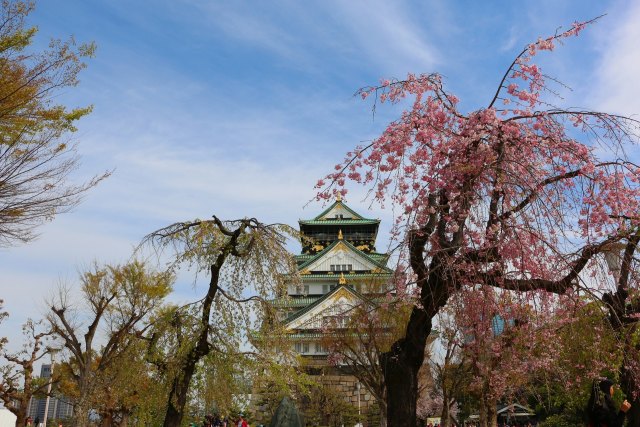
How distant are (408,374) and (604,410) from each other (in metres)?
2.57

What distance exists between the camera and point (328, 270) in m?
43.3

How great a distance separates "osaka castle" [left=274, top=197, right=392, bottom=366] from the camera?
35094 millimetres

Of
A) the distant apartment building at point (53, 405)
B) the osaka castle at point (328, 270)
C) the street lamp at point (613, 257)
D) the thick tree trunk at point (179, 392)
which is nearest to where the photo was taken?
the street lamp at point (613, 257)

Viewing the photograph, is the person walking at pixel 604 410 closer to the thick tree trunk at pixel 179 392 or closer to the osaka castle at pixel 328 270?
the thick tree trunk at pixel 179 392

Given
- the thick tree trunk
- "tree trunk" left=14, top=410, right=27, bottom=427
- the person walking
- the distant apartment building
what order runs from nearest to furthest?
1. the person walking
2. the thick tree trunk
3. "tree trunk" left=14, top=410, right=27, bottom=427
4. the distant apartment building

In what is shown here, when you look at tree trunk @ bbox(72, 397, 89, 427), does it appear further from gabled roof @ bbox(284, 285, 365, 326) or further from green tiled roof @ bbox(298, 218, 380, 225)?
green tiled roof @ bbox(298, 218, 380, 225)

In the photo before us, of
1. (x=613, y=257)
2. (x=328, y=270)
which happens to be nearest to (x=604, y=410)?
(x=613, y=257)

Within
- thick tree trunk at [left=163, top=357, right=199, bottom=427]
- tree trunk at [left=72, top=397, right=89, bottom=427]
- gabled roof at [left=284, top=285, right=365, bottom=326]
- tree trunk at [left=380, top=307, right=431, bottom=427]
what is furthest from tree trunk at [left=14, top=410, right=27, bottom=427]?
tree trunk at [left=380, top=307, right=431, bottom=427]

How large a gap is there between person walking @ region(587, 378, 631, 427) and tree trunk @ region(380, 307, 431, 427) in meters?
2.33

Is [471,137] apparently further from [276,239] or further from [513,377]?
[513,377]

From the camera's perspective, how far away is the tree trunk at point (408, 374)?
7613mm

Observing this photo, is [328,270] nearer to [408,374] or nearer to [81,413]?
[81,413]

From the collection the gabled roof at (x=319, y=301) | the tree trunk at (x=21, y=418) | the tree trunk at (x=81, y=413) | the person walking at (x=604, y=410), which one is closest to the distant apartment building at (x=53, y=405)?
the tree trunk at (x=21, y=418)

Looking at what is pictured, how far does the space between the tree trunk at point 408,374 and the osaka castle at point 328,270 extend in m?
17.3
